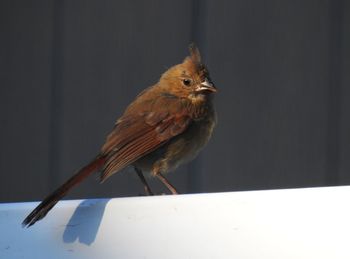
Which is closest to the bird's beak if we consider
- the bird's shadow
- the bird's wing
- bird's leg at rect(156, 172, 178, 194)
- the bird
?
the bird

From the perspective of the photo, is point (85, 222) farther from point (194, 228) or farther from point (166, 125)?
point (166, 125)

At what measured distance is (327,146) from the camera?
364cm

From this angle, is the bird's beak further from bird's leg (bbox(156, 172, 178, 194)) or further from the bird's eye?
bird's leg (bbox(156, 172, 178, 194))

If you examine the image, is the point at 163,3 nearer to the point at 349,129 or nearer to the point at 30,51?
the point at 30,51

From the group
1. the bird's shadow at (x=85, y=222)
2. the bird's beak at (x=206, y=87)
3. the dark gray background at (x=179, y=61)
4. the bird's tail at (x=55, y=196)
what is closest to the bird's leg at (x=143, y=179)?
the dark gray background at (x=179, y=61)

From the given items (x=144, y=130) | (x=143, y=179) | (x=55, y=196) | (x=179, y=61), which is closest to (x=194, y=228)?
(x=55, y=196)

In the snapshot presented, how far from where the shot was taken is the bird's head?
3.18m

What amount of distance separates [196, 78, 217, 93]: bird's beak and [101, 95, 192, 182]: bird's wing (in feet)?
0.33

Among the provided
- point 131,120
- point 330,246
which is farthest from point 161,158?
point 330,246

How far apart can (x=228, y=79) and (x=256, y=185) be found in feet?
1.62

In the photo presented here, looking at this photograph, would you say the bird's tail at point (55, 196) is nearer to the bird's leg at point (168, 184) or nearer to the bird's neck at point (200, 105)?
the bird's leg at point (168, 184)

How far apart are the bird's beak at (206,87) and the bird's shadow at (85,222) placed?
1.42 m

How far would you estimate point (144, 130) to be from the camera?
284 centimetres

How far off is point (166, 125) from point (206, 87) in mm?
330
